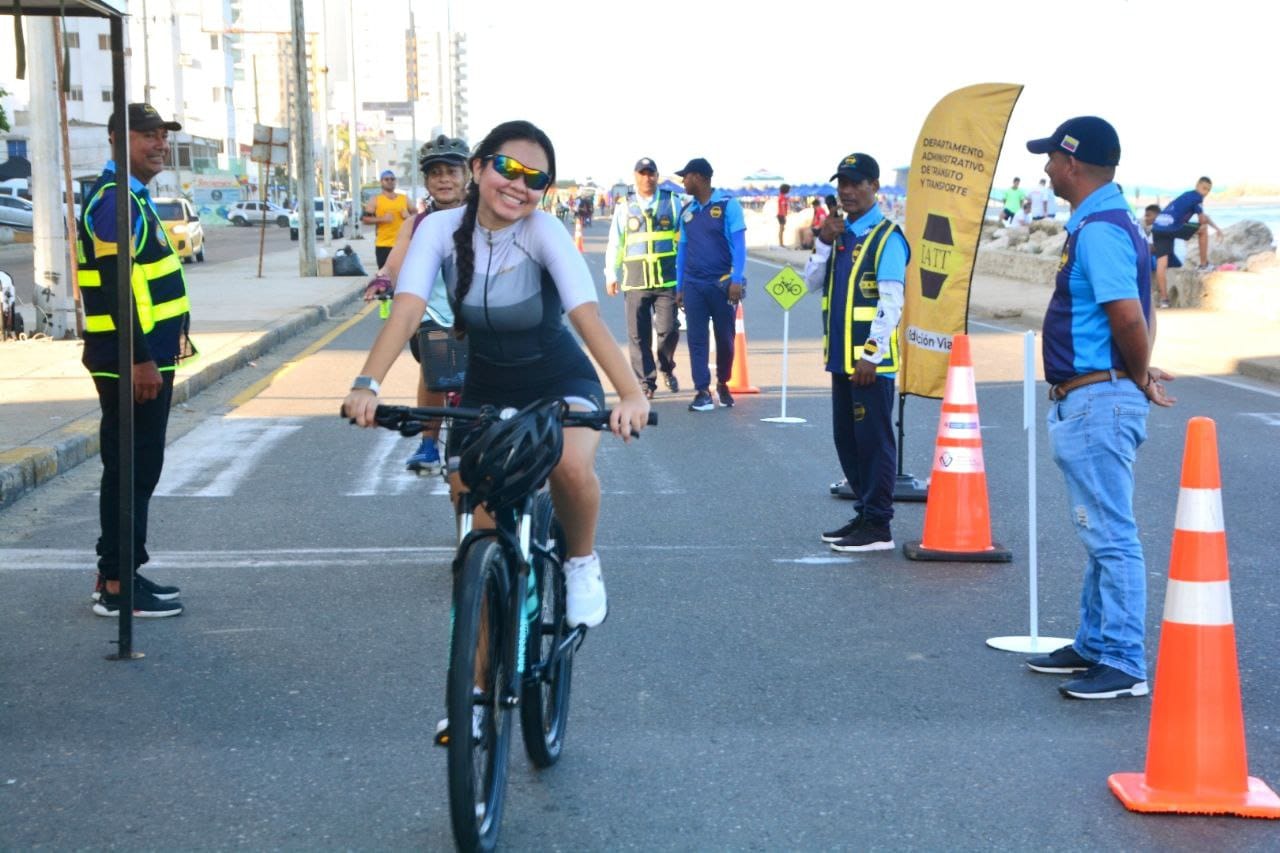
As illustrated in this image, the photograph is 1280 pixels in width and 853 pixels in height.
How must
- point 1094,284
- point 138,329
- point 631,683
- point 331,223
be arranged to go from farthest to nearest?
point 331,223, point 138,329, point 631,683, point 1094,284

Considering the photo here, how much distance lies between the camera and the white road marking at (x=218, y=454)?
9891 millimetres

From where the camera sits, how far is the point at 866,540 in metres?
8.17

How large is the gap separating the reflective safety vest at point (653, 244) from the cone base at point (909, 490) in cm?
427

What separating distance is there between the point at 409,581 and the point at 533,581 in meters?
3.08

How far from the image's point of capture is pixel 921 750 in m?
5.11

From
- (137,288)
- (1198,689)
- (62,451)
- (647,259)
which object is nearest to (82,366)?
(62,451)

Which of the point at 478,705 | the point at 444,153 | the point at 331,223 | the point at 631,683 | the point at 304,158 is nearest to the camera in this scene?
the point at 478,705

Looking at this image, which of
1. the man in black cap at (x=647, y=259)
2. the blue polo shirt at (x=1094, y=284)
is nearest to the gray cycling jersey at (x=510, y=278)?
the blue polo shirt at (x=1094, y=284)

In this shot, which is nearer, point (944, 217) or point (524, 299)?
point (524, 299)

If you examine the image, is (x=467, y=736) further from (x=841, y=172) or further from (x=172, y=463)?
(x=172, y=463)

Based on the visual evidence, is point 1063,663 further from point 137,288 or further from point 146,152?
point 146,152

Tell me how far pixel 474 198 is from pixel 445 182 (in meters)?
4.02

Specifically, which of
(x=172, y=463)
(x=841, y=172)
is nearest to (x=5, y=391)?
(x=172, y=463)

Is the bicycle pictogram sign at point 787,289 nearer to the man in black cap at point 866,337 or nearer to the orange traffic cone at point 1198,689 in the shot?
the man in black cap at point 866,337
